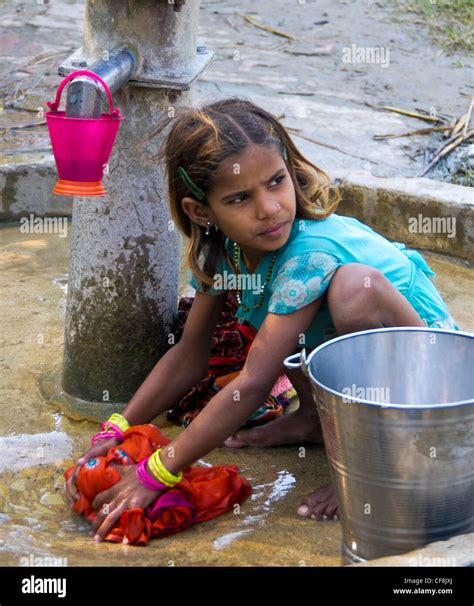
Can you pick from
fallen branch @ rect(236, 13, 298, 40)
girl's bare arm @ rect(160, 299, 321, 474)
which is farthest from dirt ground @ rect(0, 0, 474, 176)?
girl's bare arm @ rect(160, 299, 321, 474)

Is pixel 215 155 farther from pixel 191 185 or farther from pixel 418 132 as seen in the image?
pixel 418 132

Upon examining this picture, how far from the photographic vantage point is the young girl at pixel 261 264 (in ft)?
8.05

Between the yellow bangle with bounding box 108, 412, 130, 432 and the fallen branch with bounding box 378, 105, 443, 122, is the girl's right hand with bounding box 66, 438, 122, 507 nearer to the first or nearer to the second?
the yellow bangle with bounding box 108, 412, 130, 432

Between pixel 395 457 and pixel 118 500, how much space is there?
778mm

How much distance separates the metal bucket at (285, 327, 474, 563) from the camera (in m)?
1.96

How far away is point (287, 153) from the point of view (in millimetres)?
2619

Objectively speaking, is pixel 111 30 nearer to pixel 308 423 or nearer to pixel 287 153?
pixel 287 153

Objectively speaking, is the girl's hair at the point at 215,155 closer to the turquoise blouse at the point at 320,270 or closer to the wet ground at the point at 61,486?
the turquoise blouse at the point at 320,270

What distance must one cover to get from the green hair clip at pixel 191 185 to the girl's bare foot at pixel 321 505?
31.0 inches

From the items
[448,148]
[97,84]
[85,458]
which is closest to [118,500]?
[85,458]

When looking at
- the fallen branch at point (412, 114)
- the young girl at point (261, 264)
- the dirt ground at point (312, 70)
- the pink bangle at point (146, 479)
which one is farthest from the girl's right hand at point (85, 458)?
the fallen branch at point (412, 114)

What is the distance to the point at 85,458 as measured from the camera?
263 cm

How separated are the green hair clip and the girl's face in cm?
3
